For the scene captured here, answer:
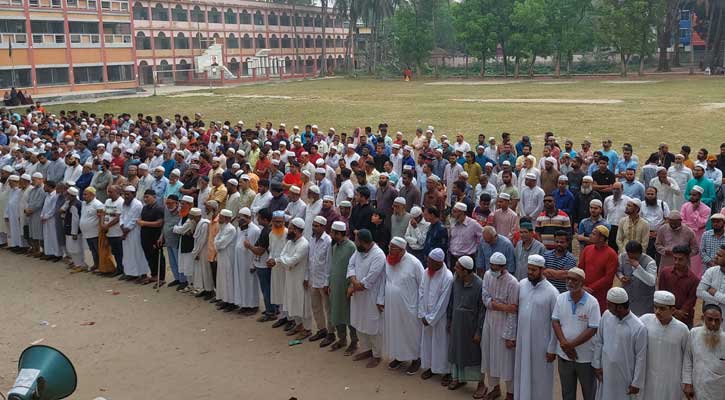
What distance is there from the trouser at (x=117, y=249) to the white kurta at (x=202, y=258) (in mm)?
1645

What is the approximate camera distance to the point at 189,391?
6.91 m

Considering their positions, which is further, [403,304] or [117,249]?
[117,249]

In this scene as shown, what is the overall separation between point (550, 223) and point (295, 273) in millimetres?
2989

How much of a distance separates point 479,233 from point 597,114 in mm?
22083

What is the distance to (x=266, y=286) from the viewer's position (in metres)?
8.77

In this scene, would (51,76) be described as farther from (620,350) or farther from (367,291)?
(620,350)

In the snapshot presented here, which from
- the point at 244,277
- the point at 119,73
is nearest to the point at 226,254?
the point at 244,277

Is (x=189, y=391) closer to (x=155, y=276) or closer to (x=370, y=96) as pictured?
(x=155, y=276)

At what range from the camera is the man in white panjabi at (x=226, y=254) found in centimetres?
914

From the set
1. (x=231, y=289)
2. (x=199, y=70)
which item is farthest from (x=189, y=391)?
(x=199, y=70)

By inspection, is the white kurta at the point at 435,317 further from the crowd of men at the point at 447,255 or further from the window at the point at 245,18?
the window at the point at 245,18

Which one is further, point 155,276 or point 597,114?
point 597,114

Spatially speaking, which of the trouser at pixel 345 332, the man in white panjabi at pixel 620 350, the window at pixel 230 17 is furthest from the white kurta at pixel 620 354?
the window at pixel 230 17

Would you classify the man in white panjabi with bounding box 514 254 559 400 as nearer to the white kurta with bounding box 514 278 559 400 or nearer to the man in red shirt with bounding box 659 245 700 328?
the white kurta with bounding box 514 278 559 400
